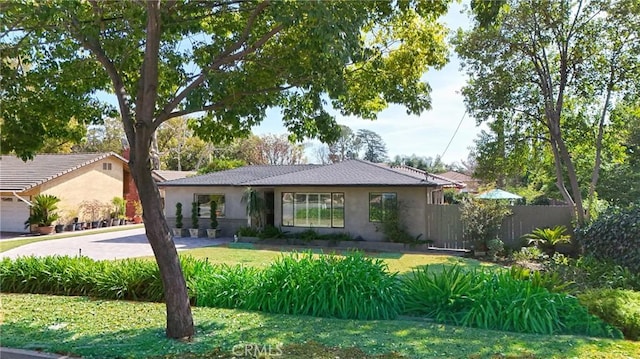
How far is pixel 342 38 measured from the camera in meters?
4.96

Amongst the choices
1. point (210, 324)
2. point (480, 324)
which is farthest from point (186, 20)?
point (480, 324)

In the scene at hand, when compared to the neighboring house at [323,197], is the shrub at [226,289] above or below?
below

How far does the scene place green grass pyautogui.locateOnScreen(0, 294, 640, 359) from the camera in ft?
16.2

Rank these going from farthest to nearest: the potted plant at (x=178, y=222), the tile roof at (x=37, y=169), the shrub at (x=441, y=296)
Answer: the tile roof at (x=37, y=169)
the potted plant at (x=178, y=222)
the shrub at (x=441, y=296)

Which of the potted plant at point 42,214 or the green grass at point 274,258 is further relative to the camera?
the potted plant at point 42,214

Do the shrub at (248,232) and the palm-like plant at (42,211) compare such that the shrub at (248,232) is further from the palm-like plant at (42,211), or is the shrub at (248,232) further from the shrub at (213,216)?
the palm-like plant at (42,211)

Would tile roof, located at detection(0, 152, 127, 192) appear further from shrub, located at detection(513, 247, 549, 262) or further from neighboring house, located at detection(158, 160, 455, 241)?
shrub, located at detection(513, 247, 549, 262)

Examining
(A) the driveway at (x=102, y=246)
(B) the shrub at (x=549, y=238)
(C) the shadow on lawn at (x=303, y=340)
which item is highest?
(B) the shrub at (x=549, y=238)

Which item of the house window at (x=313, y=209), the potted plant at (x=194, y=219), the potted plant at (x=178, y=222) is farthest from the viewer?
the potted plant at (x=178, y=222)

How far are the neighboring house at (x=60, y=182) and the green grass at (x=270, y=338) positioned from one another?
19273 mm

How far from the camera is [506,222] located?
1644cm

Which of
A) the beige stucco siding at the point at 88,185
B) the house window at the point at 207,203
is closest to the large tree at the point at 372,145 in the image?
the beige stucco siding at the point at 88,185

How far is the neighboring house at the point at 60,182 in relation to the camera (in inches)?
904

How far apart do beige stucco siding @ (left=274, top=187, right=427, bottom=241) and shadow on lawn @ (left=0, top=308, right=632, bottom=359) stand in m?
11.8
